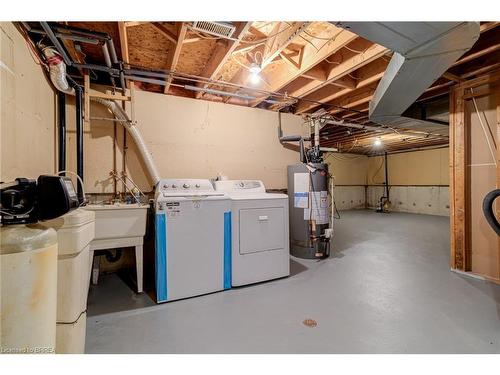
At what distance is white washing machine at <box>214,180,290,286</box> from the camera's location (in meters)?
2.49

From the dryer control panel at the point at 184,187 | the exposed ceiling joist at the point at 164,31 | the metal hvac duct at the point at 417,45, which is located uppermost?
the exposed ceiling joist at the point at 164,31

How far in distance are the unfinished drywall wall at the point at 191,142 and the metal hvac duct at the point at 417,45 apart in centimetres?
182

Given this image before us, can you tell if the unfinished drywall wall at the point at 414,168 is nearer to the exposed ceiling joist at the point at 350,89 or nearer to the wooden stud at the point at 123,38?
the exposed ceiling joist at the point at 350,89

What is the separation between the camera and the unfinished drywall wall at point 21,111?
1.47 m

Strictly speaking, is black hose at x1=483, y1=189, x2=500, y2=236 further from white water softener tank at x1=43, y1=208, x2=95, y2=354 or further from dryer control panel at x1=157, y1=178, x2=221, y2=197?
white water softener tank at x1=43, y1=208, x2=95, y2=354

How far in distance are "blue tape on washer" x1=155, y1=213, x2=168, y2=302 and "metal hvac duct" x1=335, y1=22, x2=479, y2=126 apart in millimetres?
2057

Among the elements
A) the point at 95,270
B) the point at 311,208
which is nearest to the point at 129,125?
the point at 95,270

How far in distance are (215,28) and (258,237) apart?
2.03 metres

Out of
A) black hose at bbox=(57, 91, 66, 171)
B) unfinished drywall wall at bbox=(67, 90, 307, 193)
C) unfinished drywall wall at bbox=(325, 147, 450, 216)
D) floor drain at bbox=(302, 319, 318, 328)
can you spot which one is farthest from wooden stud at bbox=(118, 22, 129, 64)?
unfinished drywall wall at bbox=(325, 147, 450, 216)

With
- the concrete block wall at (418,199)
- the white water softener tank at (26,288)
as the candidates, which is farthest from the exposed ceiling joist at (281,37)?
the concrete block wall at (418,199)

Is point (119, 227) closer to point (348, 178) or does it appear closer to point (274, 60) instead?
point (274, 60)

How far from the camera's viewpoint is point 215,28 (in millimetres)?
1955

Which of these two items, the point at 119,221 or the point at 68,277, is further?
the point at 119,221
